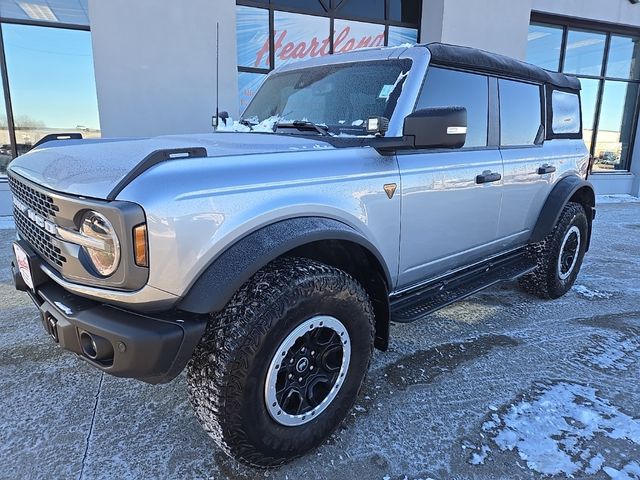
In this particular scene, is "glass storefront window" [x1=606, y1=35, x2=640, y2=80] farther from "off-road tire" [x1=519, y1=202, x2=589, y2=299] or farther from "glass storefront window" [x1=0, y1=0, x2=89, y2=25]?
"glass storefront window" [x1=0, y1=0, x2=89, y2=25]

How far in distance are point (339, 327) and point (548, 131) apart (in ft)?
9.97

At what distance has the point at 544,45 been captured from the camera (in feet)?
35.3

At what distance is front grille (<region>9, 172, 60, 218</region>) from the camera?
6.43 ft

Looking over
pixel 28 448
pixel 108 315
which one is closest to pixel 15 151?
pixel 28 448

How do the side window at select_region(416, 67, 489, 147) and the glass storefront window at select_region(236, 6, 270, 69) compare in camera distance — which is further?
the glass storefront window at select_region(236, 6, 270, 69)

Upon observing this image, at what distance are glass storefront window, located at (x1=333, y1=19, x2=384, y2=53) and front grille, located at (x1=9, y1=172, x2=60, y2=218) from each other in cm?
759

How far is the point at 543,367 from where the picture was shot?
3.04 m

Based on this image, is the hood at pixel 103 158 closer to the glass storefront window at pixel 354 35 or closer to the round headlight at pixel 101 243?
the round headlight at pixel 101 243

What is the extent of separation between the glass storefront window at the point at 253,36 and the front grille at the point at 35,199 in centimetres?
656

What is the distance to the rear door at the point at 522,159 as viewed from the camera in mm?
3518

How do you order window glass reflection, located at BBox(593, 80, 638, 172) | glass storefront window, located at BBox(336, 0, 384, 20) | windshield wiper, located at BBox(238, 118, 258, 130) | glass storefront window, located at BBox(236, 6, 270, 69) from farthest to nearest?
window glass reflection, located at BBox(593, 80, 638, 172), glass storefront window, located at BBox(336, 0, 384, 20), glass storefront window, located at BBox(236, 6, 270, 69), windshield wiper, located at BBox(238, 118, 258, 130)

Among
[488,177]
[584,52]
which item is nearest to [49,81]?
[488,177]

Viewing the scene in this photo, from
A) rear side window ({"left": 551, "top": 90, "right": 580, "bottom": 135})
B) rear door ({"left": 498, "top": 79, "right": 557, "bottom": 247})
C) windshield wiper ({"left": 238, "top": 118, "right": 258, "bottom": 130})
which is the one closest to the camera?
windshield wiper ({"left": 238, "top": 118, "right": 258, "bottom": 130})

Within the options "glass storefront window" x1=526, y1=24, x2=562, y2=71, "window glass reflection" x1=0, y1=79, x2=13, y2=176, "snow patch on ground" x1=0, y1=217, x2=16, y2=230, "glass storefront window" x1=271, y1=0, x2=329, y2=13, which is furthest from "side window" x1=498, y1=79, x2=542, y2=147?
"glass storefront window" x1=526, y1=24, x2=562, y2=71
